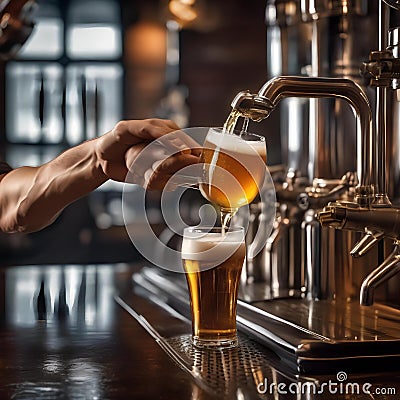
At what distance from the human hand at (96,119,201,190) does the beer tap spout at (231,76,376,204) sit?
10 cm

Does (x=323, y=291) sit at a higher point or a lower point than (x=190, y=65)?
lower

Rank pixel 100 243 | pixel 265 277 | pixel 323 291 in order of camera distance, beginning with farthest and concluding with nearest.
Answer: pixel 100 243 → pixel 265 277 → pixel 323 291

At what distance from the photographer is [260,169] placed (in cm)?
112

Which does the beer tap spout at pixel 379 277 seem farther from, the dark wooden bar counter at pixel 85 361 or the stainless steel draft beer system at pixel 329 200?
the dark wooden bar counter at pixel 85 361

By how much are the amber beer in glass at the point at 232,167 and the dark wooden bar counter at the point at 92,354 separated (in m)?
0.22

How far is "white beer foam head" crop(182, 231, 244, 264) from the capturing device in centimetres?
117

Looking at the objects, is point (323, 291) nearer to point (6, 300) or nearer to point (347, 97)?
point (347, 97)

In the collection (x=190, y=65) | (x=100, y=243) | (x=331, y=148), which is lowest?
(x=100, y=243)

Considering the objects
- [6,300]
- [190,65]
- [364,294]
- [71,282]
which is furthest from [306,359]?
[190,65]

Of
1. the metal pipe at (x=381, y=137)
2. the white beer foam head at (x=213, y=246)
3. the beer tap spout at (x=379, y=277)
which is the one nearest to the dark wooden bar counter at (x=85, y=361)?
the white beer foam head at (x=213, y=246)

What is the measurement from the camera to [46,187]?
63.4 inches

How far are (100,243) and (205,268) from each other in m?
4.30

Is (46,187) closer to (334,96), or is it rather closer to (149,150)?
(149,150)

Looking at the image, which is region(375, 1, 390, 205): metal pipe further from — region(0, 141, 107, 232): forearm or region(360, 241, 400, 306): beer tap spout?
region(0, 141, 107, 232): forearm
